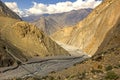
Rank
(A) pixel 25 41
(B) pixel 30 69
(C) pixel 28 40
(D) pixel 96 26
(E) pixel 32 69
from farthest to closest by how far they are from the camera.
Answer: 1. (D) pixel 96 26
2. (C) pixel 28 40
3. (A) pixel 25 41
4. (E) pixel 32 69
5. (B) pixel 30 69

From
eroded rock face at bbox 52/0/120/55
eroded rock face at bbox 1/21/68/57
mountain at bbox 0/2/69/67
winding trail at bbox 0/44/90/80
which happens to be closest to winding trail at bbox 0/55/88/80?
winding trail at bbox 0/44/90/80

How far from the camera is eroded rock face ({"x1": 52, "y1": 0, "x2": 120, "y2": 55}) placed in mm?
96688

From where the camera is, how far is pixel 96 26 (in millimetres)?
127750

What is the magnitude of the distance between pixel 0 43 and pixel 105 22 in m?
38.9

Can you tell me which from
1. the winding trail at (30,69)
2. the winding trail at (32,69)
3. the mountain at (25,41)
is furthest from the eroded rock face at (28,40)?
the winding trail at (32,69)

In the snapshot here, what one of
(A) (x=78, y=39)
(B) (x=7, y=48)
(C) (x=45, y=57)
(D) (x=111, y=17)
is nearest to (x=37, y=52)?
(C) (x=45, y=57)

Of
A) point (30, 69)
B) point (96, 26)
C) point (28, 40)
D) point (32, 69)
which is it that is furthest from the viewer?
point (96, 26)

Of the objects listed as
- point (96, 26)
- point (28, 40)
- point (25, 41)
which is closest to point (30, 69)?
point (25, 41)

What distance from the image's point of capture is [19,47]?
85312 millimetres

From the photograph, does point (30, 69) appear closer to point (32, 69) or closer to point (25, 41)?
point (32, 69)

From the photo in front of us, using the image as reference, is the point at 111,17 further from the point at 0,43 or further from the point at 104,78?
the point at 104,78

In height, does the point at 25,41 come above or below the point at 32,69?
above

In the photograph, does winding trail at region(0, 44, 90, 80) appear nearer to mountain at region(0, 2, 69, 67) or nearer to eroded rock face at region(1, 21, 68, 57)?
mountain at region(0, 2, 69, 67)

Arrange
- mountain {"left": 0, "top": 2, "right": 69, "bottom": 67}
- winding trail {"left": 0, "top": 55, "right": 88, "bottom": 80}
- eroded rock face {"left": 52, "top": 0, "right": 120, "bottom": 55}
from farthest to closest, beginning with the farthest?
eroded rock face {"left": 52, "top": 0, "right": 120, "bottom": 55}
mountain {"left": 0, "top": 2, "right": 69, "bottom": 67}
winding trail {"left": 0, "top": 55, "right": 88, "bottom": 80}
